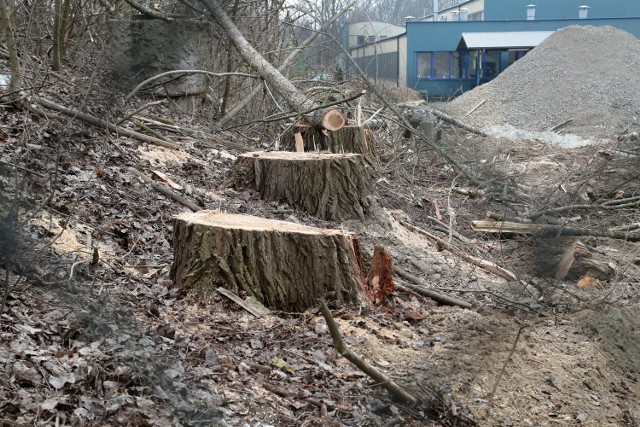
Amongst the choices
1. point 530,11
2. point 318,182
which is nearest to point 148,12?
point 318,182

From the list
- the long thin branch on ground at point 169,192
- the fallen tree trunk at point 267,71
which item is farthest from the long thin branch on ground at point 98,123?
the fallen tree trunk at point 267,71

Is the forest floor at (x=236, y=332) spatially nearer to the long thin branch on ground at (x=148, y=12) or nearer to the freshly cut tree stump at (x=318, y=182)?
the freshly cut tree stump at (x=318, y=182)

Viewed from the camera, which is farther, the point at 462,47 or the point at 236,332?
the point at 462,47

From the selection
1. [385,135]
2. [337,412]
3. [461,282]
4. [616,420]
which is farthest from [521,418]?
[385,135]

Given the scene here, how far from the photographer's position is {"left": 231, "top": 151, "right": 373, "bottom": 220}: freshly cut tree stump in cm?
723

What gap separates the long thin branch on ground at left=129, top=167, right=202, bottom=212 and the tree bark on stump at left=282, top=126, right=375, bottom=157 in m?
2.22

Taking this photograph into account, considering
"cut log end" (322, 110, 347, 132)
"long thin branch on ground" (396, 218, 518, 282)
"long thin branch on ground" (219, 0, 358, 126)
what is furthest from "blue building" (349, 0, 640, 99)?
"long thin branch on ground" (396, 218, 518, 282)

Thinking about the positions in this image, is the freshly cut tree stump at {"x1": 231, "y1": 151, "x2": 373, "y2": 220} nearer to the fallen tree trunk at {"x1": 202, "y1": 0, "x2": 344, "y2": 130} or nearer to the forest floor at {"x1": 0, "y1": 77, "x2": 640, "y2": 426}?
the forest floor at {"x1": 0, "y1": 77, "x2": 640, "y2": 426}

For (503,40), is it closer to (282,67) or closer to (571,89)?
(571,89)

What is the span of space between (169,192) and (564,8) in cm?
3602

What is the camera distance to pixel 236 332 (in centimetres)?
442

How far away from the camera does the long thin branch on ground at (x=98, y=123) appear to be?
5992 mm

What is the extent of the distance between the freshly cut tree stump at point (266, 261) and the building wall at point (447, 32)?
2897 cm

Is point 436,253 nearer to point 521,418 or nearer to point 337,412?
point 521,418
